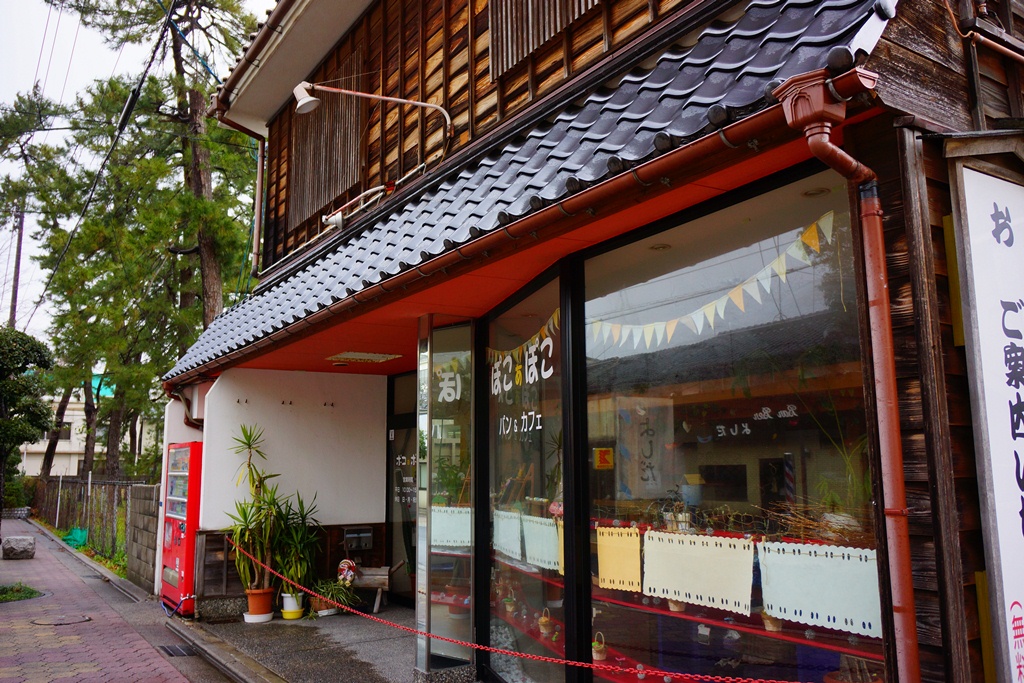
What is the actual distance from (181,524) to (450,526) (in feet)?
16.2

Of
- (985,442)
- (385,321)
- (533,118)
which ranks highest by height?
(533,118)

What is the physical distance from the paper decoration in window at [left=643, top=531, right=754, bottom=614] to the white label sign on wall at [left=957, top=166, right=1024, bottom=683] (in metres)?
1.03

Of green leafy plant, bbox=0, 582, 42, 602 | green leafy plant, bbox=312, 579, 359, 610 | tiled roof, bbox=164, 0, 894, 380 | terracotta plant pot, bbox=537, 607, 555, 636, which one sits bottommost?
green leafy plant, bbox=0, 582, 42, 602

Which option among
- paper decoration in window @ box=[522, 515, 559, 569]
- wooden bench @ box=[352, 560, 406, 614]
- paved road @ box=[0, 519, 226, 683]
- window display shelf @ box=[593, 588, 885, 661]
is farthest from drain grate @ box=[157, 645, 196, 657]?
window display shelf @ box=[593, 588, 885, 661]

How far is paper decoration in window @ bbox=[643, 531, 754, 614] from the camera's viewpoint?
3553 mm

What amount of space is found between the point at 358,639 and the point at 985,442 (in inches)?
258

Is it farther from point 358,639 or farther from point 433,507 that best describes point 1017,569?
point 358,639

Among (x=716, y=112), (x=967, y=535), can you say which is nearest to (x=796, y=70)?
(x=716, y=112)

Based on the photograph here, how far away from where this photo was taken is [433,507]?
20.7 feet

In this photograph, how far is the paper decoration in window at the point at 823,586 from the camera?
3.00 m

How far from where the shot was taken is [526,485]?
5527 millimetres

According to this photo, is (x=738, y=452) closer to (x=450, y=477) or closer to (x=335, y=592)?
(x=450, y=477)

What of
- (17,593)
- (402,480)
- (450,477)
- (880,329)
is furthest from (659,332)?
(17,593)

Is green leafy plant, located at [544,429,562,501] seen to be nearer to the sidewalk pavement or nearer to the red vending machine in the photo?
the sidewalk pavement
